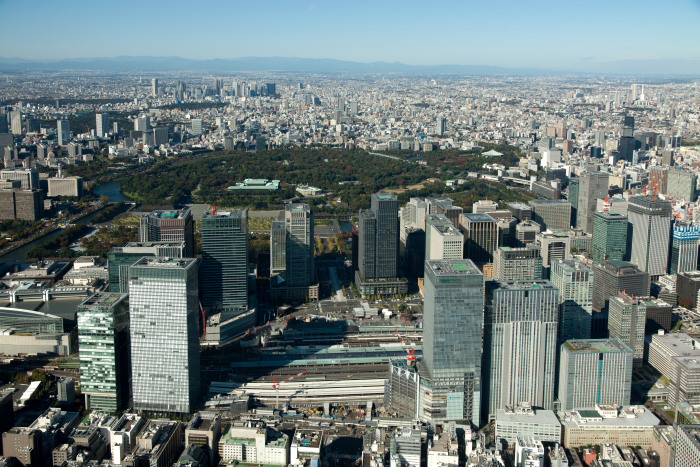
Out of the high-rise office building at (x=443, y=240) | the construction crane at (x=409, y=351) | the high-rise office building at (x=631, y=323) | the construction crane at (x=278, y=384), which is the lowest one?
the construction crane at (x=278, y=384)

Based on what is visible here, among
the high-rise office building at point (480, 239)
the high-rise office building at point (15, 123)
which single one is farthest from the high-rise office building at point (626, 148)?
the high-rise office building at point (15, 123)

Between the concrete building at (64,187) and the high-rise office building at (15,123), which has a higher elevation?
the high-rise office building at (15,123)

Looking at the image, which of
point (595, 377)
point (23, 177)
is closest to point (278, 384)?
point (595, 377)

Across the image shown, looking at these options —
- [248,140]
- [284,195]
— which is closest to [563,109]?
[248,140]

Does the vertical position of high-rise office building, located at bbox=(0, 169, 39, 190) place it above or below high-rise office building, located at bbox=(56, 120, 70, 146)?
below

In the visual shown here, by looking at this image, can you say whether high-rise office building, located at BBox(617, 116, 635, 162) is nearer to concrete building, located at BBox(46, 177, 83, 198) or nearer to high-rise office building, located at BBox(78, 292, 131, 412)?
concrete building, located at BBox(46, 177, 83, 198)

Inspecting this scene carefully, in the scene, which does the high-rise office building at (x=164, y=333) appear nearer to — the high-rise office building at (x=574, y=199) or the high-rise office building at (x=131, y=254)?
the high-rise office building at (x=131, y=254)

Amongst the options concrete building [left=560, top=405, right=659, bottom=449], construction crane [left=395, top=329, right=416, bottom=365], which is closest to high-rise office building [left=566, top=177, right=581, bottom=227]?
construction crane [left=395, top=329, right=416, bottom=365]
